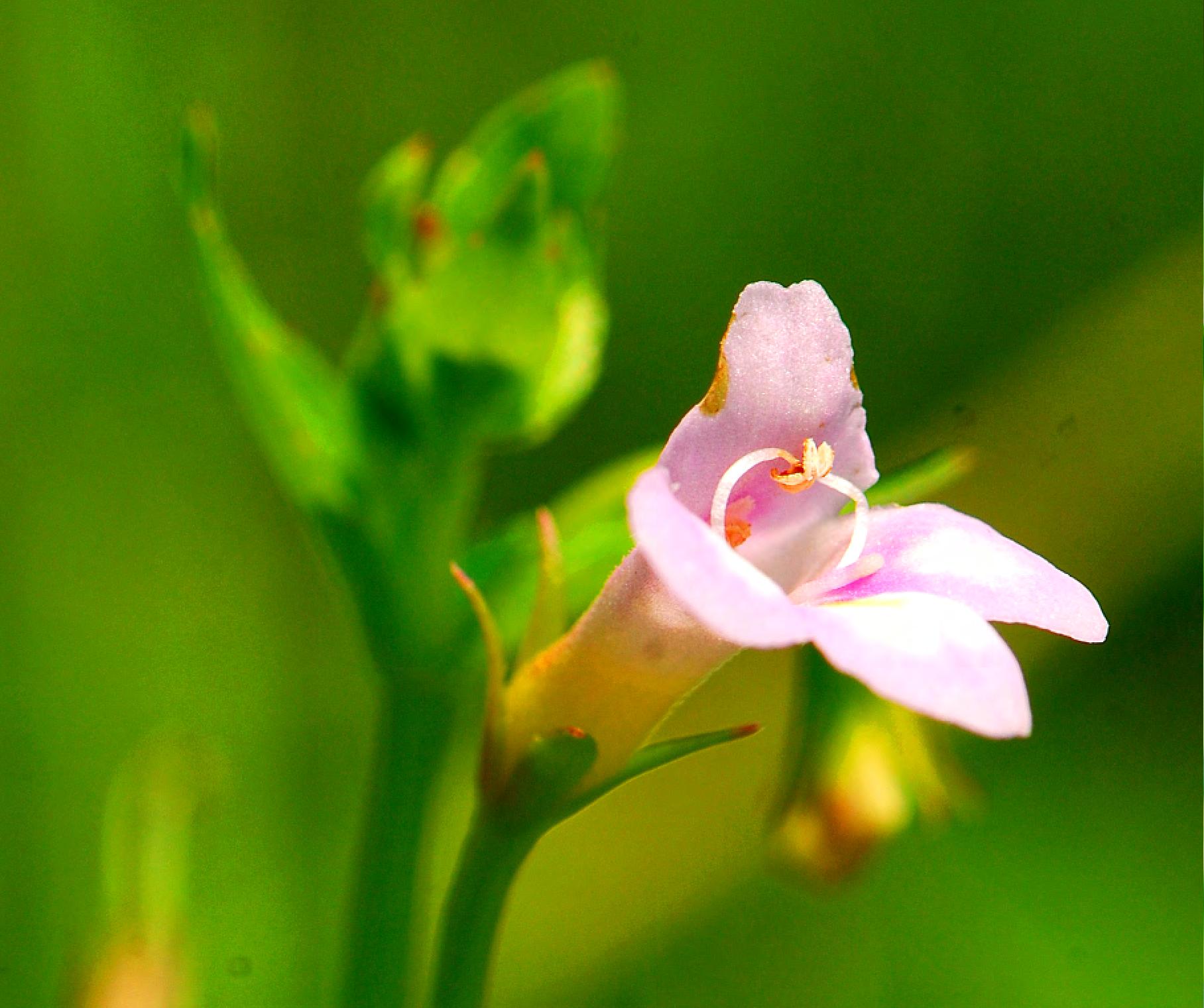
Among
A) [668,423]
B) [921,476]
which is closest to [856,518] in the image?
[921,476]

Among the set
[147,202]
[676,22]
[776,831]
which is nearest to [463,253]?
[776,831]

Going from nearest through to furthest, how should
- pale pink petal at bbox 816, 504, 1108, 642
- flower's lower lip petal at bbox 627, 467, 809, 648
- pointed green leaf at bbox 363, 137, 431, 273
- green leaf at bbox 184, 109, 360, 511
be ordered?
flower's lower lip petal at bbox 627, 467, 809, 648 → pale pink petal at bbox 816, 504, 1108, 642 → green leaf at bbox 184, 109, 360, 511 → pointed green leaf at bbox 363, 137, 431, 273

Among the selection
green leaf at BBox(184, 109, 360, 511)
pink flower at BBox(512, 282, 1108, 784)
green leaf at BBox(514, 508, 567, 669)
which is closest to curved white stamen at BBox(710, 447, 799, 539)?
pink flower at BBox(512, 282, 1108, 784)

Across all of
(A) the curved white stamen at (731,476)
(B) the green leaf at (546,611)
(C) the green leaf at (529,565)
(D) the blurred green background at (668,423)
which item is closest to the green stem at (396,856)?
(C) the green leaf at (529,565)

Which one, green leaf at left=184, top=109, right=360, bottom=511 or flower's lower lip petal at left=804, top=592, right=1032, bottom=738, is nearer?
flower's lower lip petal at left=804, top=592, right=1032, bottom=738

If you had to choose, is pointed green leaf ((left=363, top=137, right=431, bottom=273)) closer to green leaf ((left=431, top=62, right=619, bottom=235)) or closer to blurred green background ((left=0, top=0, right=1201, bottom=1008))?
green leaf ((left=431, top=62, right=619, bottom=235))

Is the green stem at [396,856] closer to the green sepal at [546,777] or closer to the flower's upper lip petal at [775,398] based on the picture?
the green sepal at [546,777]
